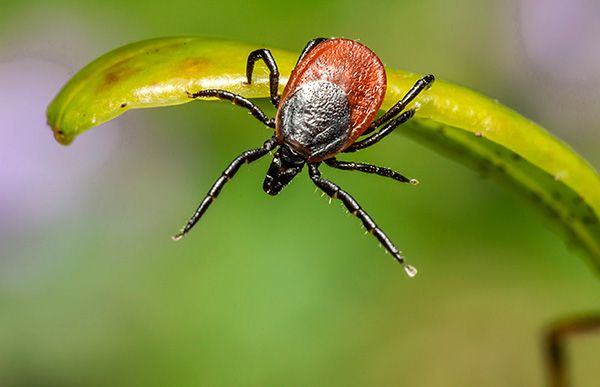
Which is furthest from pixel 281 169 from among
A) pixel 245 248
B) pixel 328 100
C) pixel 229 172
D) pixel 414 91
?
pixel 245 248

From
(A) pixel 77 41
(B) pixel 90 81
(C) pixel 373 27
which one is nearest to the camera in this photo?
(B) pixel 90 81

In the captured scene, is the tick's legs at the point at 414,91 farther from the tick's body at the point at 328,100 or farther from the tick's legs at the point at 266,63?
the tick's body at the point at 328,100

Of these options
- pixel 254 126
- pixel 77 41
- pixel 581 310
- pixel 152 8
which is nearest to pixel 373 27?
pixel 254 126

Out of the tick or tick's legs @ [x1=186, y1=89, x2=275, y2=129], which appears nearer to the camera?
tick's legs @ [x1=186, y1=89, x2=275, y2=129]

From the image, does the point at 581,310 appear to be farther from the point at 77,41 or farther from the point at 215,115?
the point at 77,41

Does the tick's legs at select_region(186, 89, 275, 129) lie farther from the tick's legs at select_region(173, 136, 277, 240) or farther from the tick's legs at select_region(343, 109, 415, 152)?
the tick's legs at select_region(343, 109, 415, 152)

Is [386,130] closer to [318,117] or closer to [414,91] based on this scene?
[318,117]

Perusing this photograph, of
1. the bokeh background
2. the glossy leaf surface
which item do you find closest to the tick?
the glossy leaf surface
